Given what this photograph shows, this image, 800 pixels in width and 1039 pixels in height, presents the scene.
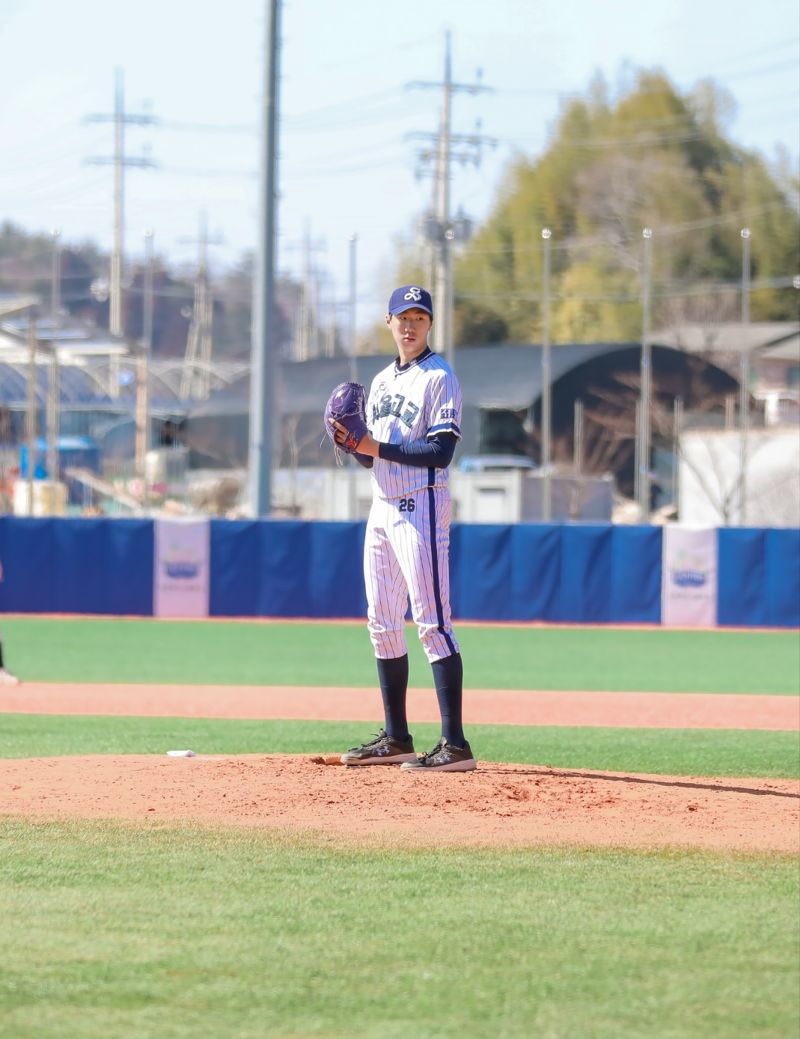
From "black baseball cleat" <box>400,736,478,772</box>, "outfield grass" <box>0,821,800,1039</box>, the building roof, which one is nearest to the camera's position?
"outfield grass" <box>0,821,800,1039</box>

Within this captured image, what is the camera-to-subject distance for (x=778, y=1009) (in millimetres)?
3291

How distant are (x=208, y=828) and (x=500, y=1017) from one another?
2.20 metres

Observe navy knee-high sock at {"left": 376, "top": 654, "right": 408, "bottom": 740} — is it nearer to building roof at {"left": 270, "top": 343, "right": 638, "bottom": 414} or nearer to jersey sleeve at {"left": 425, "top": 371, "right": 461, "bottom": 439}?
jersey sleeve at {"left": 425, "top": 371, "right": 461, "bottom": 439}

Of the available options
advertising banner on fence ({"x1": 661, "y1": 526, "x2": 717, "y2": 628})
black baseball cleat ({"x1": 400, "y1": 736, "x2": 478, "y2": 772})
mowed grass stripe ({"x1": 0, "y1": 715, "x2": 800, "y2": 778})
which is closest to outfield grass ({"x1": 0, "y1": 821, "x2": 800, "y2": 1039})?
black baseball cleat ({"x1": 400, "y1": 736, "x2": 478, "y2": 772})

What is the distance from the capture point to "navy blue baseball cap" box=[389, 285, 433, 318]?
6.15 m

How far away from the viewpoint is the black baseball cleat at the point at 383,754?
6.47 metres

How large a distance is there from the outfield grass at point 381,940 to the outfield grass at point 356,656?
29.0 ft

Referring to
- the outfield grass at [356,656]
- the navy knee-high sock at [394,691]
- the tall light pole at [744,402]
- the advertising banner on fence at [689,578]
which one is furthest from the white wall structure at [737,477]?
the navy knee-high sock at [394,691]

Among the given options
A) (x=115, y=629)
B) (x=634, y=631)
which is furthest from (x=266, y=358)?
(x=634, y=631)

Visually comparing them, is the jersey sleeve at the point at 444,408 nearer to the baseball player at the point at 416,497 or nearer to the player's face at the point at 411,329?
the baseball player at the point at 416,497

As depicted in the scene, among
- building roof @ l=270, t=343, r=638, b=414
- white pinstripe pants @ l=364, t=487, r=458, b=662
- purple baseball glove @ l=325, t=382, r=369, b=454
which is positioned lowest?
white pinstripe pants @ l=364, t=487, r=458, b=662

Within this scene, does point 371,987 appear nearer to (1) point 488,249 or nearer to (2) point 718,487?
(2) point 718,487

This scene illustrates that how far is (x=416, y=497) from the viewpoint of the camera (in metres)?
6.13

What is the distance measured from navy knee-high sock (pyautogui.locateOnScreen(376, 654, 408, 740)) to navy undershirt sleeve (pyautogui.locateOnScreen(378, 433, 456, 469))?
0.92 meters
